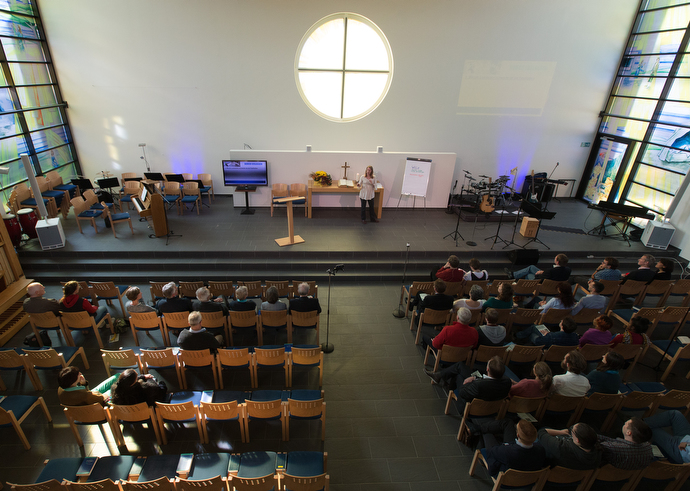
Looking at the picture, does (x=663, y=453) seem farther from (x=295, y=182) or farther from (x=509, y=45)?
(x=509, y=45)

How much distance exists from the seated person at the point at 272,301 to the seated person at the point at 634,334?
472cm

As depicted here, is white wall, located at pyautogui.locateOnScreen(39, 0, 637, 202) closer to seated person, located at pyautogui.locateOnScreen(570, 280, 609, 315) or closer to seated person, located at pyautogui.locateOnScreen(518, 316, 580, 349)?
seated person, located at pyautogui.locateOnScreen(570, 280, 609, 315)

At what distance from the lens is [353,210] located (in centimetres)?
1073

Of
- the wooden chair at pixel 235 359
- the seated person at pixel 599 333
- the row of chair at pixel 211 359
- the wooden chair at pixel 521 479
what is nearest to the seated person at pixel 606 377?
the seated person at pixel 599 333

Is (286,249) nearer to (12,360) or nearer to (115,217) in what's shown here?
(115,217)

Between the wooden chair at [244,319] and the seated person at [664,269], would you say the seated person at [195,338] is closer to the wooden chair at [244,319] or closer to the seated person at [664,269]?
the wooden chair at [244,319]

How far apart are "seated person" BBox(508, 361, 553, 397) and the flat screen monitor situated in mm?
8000

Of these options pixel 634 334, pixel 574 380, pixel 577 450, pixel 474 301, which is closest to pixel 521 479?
pixel 577 450

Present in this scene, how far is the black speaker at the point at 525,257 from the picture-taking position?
7.74m

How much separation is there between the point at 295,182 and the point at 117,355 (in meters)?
6.76

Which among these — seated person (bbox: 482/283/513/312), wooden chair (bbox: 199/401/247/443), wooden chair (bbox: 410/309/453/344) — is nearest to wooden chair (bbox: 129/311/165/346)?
wooden chair (bbox: 199/401/247/443)

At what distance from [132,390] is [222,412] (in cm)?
98

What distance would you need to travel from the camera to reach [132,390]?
12.7 ft

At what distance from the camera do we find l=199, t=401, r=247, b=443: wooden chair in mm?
3883
